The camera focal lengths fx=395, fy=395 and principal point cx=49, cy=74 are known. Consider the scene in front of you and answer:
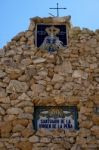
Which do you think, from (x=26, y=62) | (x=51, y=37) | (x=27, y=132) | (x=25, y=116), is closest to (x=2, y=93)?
(x=25, y=116)

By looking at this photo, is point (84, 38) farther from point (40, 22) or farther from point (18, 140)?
point (18, 140)

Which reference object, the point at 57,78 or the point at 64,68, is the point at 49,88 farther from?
the point at 64,68

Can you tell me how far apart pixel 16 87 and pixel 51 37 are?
1741 mm

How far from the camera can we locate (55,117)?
30.6 feet

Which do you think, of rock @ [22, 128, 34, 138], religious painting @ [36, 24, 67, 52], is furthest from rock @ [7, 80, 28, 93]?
religious painting @ [36, 24, 67, 52]

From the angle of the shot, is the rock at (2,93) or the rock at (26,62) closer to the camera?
the rock at (2,93)

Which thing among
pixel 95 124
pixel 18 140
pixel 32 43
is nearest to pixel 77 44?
pixel 32 43

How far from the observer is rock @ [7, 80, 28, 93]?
31.2 feet

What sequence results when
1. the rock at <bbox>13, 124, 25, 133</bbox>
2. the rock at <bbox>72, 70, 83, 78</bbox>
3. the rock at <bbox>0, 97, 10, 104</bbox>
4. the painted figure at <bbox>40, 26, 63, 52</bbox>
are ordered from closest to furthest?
the rock at <bbox>13, 124, 25, 133</bbox>, the rock at <bbox>0, 97, 10, 104</bbox>, the rock at <bbox>72, 70, 83, 78</bbox>, the painted figure at <bbox>40, 26, 63, 52</bbox>

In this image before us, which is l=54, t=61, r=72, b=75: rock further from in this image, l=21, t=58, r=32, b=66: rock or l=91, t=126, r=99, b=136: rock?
l=91, t=126, r=99, b=136: rock

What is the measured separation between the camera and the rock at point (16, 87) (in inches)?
374

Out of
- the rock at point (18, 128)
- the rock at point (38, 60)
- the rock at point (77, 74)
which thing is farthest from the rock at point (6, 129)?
the rock at point (77, 74)

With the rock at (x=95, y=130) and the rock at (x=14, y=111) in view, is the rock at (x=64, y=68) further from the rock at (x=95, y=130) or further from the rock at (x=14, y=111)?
the rock at (x=95, y=130)

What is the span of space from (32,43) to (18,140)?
2681 millimetres
